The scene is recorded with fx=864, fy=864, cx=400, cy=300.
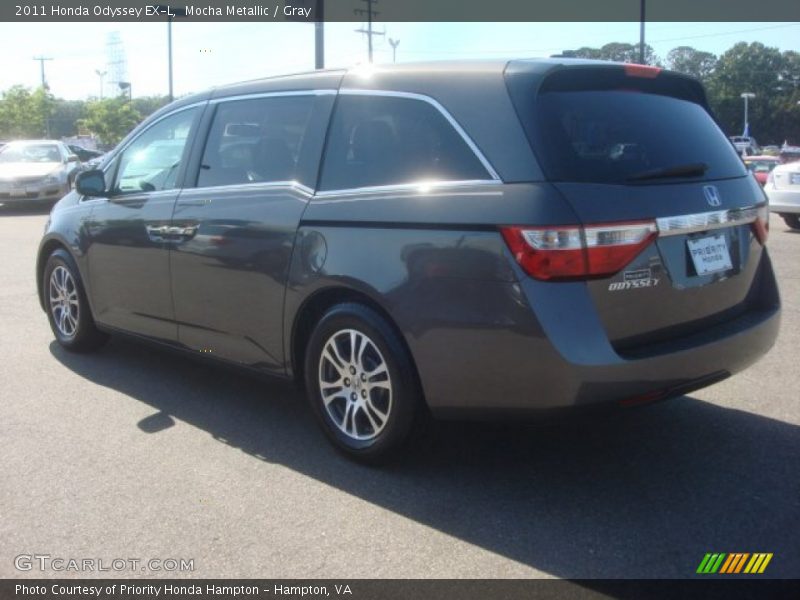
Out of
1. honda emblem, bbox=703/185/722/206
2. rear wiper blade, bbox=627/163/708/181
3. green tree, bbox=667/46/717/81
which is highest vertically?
green tree, bbox=667/46/717/81

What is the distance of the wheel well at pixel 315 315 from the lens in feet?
12.6

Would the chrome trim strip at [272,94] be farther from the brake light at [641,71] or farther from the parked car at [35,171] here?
the parked car at [35,171]

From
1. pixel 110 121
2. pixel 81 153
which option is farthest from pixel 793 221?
pixel 110 121

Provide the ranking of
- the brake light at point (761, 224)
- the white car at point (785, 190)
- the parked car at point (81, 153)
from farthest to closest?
1. the parked car at point (81, 153)
2. the white car at point (785, 190)
3. the brake light at point (761, 224)

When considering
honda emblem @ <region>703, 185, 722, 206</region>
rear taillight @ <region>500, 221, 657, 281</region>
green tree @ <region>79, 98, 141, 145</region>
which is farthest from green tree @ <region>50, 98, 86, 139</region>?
rear taillight @ <region>500, 221, 657, 281</region>

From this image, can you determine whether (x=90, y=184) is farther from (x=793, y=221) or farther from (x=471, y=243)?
(x=793, y=221)

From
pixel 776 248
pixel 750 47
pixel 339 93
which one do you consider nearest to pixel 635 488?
pixel 339 93

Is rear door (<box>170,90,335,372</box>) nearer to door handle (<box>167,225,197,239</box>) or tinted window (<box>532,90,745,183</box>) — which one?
door handle (<box>167,225,197,239</box>)

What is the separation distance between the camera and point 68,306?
6.20 m

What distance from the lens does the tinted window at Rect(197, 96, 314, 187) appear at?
4.45m

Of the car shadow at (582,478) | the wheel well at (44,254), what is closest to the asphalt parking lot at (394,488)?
the car shadow at (582,478)

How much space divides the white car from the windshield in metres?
15.4

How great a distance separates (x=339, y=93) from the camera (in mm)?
4293

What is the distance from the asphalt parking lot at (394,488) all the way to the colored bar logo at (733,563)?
0.03m
